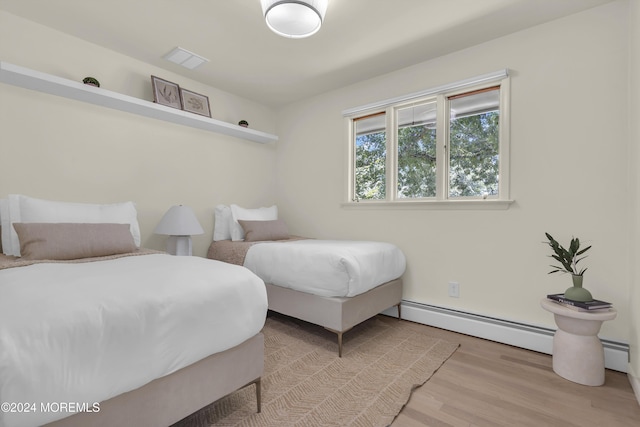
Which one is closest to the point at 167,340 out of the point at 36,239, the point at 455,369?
the point at 36,239

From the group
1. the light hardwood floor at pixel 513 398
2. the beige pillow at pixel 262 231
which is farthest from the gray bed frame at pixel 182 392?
the beige pillow at pixel 262 231

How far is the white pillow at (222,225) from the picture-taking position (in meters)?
3.47

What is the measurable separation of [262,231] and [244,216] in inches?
14.1

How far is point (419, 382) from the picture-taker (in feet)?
6.09

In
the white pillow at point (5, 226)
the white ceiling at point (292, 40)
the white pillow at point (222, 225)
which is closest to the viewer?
the white pillow at point (5, 226)

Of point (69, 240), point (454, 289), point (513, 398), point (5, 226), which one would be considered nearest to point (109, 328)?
point (69, 240)

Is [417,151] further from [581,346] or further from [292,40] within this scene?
[581,346]

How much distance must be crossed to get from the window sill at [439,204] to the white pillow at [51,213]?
222 centimetres

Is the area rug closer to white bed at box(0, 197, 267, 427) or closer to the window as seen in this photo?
white bed at box(0, 197, 267, 427)

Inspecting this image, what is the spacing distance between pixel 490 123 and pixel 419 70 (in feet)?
2.82

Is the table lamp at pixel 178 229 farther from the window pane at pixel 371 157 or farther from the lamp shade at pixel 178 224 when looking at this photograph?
the window pane at pixel 371 157

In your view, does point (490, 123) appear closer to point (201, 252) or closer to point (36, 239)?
point (201, 252)

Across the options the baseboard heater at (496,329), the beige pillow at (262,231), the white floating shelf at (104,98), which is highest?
the white floating shelf at (104,98)

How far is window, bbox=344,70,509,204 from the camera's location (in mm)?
2613
